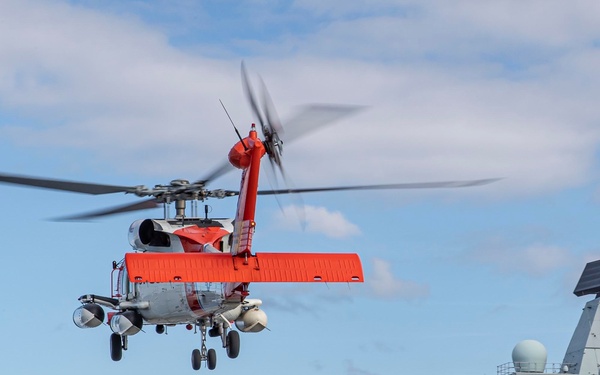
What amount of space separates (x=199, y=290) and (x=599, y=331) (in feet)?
91.2

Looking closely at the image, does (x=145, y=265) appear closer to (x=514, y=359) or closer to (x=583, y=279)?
(x=514, y=359)

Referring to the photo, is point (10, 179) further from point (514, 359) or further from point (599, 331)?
point (599, 331)

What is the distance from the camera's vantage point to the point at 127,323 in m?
52.8

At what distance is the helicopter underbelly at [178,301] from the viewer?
50938 millimetres

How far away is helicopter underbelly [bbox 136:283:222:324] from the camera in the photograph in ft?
167

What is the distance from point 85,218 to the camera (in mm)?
53062

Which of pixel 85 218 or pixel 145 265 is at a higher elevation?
pixel 85 218

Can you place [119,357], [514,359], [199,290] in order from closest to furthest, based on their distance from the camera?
[199,290] → [119,357] → [514,359]

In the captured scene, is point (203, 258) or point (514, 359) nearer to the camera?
point (203, 258)

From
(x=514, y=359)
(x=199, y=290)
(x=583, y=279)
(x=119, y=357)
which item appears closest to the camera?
(x=199, y=290)

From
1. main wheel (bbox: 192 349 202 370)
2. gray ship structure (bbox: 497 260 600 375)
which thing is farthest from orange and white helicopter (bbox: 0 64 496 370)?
gray ship structure (bbox: 497 260 600 375)

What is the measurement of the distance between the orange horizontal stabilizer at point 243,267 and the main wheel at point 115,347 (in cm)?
872

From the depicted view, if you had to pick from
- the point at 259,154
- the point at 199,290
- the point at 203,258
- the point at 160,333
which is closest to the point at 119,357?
the point at 160,333

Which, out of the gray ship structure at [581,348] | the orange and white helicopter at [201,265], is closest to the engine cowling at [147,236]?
the orange and white helicopter at [201,265]
